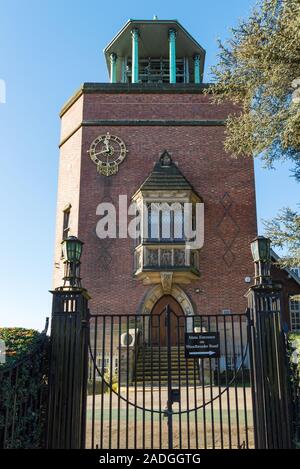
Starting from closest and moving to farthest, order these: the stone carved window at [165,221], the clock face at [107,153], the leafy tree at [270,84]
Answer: the leafy tree at [270,84] < the stone carved window at [165,221] < the clock face at [107,153]

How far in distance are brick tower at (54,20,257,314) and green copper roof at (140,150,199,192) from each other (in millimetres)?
44

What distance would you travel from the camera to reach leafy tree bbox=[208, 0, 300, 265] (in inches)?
397

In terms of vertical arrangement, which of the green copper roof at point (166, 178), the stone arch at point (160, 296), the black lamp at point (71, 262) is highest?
the green copper roof at point (166, 178)

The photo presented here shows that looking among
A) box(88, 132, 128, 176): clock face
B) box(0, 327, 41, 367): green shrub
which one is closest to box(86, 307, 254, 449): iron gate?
box(0, 327, 41, 367): green shrub

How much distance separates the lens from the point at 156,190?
64.3 ft

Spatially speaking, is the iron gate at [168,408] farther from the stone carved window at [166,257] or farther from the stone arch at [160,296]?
the stone carved window at [166,257]

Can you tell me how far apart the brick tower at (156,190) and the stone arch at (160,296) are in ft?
0.13

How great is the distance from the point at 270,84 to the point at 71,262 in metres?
6.90

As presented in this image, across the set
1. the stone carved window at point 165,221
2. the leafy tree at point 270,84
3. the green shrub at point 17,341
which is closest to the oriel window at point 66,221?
the stone carved window at point 165,221

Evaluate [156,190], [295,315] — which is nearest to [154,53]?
[156,190]

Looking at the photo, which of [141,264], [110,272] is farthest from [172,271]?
[110,272]

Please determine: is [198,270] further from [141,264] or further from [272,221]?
[272,221]

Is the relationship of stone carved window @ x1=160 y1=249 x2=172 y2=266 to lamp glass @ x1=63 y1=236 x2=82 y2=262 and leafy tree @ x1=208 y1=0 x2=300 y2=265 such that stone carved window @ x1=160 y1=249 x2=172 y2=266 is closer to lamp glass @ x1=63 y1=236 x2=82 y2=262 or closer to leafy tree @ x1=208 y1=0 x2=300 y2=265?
leafy tree @ x1=208 y1=0 x2=300 y2=265

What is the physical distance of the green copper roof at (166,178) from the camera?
19.6 metres
